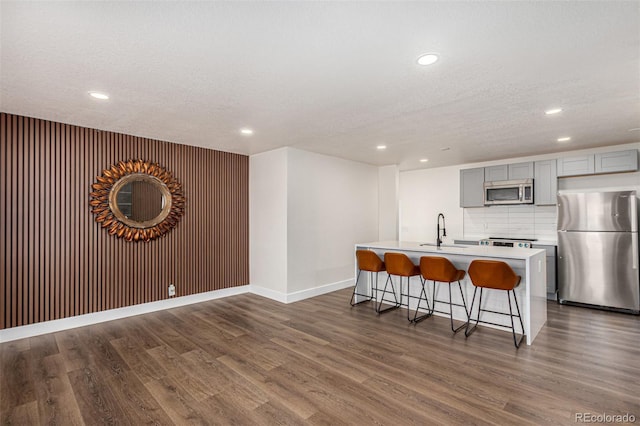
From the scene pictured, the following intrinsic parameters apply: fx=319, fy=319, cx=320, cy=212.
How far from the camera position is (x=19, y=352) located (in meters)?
3.24

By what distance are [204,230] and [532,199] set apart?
5.57m

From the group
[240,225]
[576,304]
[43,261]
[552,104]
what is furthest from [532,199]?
[43,261]

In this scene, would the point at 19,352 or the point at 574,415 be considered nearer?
the point at 574,415

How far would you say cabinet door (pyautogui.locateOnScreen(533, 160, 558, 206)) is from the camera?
17.3 ft

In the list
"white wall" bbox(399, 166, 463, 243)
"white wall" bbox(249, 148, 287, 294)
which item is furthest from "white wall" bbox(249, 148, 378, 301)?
"white wall" bbox(399, 166, 463, 243)

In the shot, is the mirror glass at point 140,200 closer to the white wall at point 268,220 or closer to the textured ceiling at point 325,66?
the textured ceiling at point 325,66

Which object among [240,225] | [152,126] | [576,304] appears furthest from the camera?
[240,225]

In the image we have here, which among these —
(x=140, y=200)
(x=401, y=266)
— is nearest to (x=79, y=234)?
(x=140, y=200)

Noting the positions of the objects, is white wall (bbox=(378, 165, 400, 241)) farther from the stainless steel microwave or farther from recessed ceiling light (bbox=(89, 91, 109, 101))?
recessed ceiling light (bbox=(89, 91, 109, 101))

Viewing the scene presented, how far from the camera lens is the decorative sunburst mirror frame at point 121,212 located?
417 cm

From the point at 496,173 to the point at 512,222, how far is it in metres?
1.00

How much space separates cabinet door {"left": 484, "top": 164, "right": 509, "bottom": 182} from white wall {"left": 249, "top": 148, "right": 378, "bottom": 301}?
2.42 meters

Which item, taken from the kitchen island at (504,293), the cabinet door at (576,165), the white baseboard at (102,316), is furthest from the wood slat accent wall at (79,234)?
the cabinet door at (576,165)

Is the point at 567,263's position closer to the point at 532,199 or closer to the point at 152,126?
the point at 532,199
